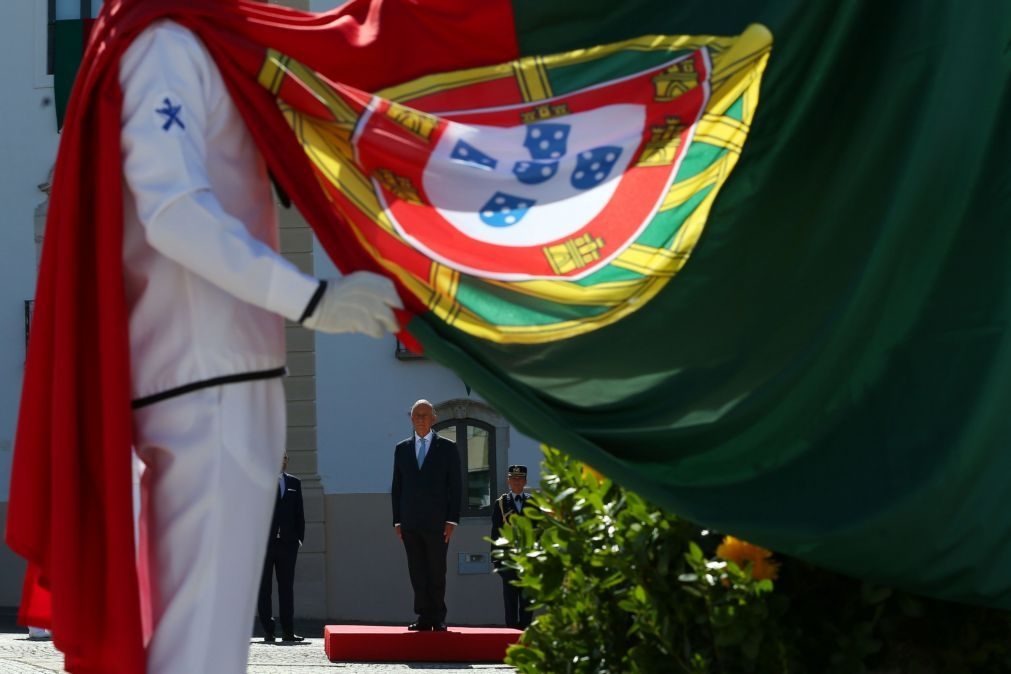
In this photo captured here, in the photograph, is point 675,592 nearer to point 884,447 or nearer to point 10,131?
point 884,447

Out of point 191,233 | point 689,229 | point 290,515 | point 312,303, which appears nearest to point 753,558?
point 689,229

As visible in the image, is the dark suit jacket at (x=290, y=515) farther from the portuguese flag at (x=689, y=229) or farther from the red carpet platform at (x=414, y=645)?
the portuguese flag at (x=689, y=229)

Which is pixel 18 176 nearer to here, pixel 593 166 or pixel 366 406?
pixel 366 406

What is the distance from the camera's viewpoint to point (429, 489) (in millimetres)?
14258

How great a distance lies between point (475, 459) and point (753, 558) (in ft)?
58.9

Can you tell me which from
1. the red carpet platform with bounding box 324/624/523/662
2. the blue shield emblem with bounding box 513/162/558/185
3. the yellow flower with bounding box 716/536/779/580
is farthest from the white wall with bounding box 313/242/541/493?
the blue shield emblem with bounding box 513/162/558/185

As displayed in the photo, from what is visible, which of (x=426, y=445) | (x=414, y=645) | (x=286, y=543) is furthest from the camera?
(x=286, y=543)

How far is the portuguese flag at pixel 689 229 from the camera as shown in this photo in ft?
13.9

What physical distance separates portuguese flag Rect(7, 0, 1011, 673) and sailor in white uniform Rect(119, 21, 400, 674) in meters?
0.12

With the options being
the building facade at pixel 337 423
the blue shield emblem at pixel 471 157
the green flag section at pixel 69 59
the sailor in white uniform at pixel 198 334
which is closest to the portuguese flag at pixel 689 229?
the blue shield emblem at pixel 471 157

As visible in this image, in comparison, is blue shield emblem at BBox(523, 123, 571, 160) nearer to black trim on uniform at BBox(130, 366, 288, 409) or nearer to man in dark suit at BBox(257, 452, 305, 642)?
black trim on uniform at BBox(130, 366, 288, 409)

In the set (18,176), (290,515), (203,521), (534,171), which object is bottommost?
(290,515)

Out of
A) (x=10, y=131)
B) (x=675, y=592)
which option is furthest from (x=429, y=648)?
(x=10, y=131)

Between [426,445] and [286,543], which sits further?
[286,543]
